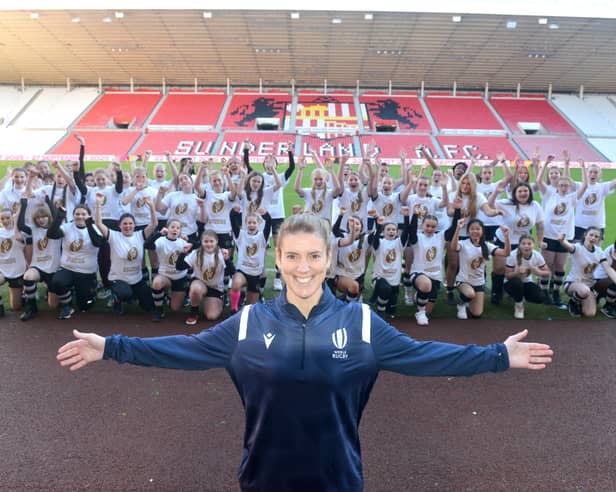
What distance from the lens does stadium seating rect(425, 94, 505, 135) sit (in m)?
27.2

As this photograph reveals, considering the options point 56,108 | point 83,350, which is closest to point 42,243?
point 83,350

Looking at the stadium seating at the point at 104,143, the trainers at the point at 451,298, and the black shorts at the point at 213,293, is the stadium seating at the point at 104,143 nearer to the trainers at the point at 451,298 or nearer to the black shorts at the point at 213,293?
the black shorts at the point at 213,293

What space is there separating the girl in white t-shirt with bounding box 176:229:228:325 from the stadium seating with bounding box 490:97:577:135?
25.1m

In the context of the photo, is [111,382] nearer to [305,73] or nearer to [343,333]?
[343,333]

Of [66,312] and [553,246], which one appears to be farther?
[553,246]

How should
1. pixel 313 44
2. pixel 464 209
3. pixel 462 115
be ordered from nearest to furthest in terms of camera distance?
pixel 464 209, pixel 313 44, pixel 462 115

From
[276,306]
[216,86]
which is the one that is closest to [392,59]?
[216,86]

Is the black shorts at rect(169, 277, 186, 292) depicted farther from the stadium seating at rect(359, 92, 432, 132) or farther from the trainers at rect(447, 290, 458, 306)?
the stadium seating at rect(359, 92, 432, 132)

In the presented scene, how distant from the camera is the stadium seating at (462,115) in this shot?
2720 centimetres

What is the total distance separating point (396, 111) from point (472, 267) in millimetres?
24352

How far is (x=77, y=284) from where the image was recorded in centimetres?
662

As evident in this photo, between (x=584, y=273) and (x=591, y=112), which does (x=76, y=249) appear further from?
(x=591, y=112)

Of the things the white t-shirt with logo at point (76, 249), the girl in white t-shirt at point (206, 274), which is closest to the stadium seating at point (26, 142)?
the white t-shirt with logo at point (76, 249)

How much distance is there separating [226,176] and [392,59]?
2177 centimetres
